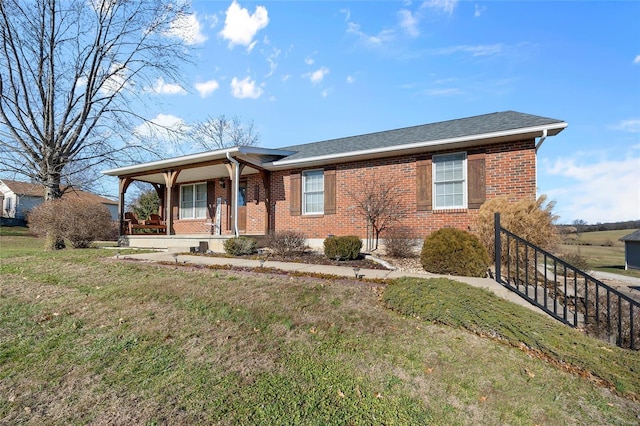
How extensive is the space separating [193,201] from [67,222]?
198 inches

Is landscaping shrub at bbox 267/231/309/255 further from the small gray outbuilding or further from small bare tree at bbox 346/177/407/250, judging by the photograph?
the small gray outbuilding

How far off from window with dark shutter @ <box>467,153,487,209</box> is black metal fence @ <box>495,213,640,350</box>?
2.05 m

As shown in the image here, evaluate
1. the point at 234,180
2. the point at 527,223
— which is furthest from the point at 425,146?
the point at 234,180

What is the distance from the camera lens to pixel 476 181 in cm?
877

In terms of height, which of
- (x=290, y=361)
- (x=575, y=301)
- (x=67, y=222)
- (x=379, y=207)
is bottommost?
(x=290, y=361)

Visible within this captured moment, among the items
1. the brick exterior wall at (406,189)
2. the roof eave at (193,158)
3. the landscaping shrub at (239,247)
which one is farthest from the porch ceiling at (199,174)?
the landscaping shrub at (239,247)

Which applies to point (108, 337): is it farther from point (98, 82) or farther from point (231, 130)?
point (231, 130)

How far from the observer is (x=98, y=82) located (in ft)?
47.3

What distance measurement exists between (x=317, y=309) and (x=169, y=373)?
1.84 metres

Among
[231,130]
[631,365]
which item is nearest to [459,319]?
[631,365]

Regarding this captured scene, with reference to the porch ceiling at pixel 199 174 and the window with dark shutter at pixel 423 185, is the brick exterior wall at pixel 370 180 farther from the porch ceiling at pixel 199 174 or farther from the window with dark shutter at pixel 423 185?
the porch ceiling at pixel 199 174

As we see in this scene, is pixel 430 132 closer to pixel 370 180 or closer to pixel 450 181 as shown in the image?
pixel 450 181

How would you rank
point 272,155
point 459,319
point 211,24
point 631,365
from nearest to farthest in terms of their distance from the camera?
point 631,365 < point 459,319 < point 211,24 < point 272,155

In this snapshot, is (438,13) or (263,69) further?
(263,69)
